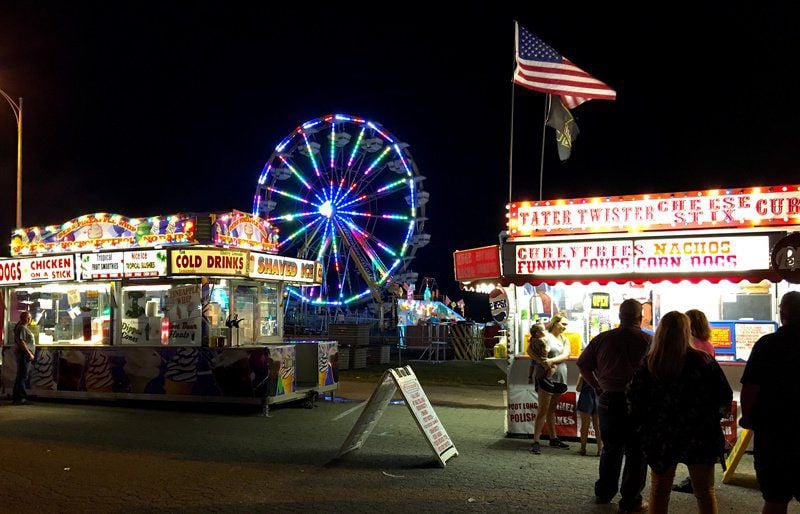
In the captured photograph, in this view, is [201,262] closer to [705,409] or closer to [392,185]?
[705,409]

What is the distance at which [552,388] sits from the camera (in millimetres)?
8562

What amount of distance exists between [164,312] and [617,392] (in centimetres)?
925

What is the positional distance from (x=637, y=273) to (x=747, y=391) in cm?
512

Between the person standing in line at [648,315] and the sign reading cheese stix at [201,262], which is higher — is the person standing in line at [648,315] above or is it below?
below

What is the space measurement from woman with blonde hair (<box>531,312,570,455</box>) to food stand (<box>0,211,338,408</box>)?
4887 mm

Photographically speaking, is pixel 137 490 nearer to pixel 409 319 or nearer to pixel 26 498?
pixel 26 498

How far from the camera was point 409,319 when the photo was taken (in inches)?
1778

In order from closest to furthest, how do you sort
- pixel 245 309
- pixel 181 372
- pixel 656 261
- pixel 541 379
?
pixel 541 379, pixel 656 261, pixel 181 372, pixel 245 309

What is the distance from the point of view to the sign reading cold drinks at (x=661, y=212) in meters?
9.16

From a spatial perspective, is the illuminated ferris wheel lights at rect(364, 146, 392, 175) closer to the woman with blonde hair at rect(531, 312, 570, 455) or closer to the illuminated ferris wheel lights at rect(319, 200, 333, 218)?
the illuminated ferris wheel lights at rect(319, 200, 333, 218)

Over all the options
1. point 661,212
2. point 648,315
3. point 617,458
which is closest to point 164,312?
point 648,315

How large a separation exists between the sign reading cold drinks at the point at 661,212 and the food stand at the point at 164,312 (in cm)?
488

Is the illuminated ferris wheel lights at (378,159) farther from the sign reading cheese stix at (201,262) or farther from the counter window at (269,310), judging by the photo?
the sign reading cheese stix at (201,262)

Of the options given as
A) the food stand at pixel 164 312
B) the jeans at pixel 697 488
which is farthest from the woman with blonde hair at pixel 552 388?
the food stand at pixel 164 312
